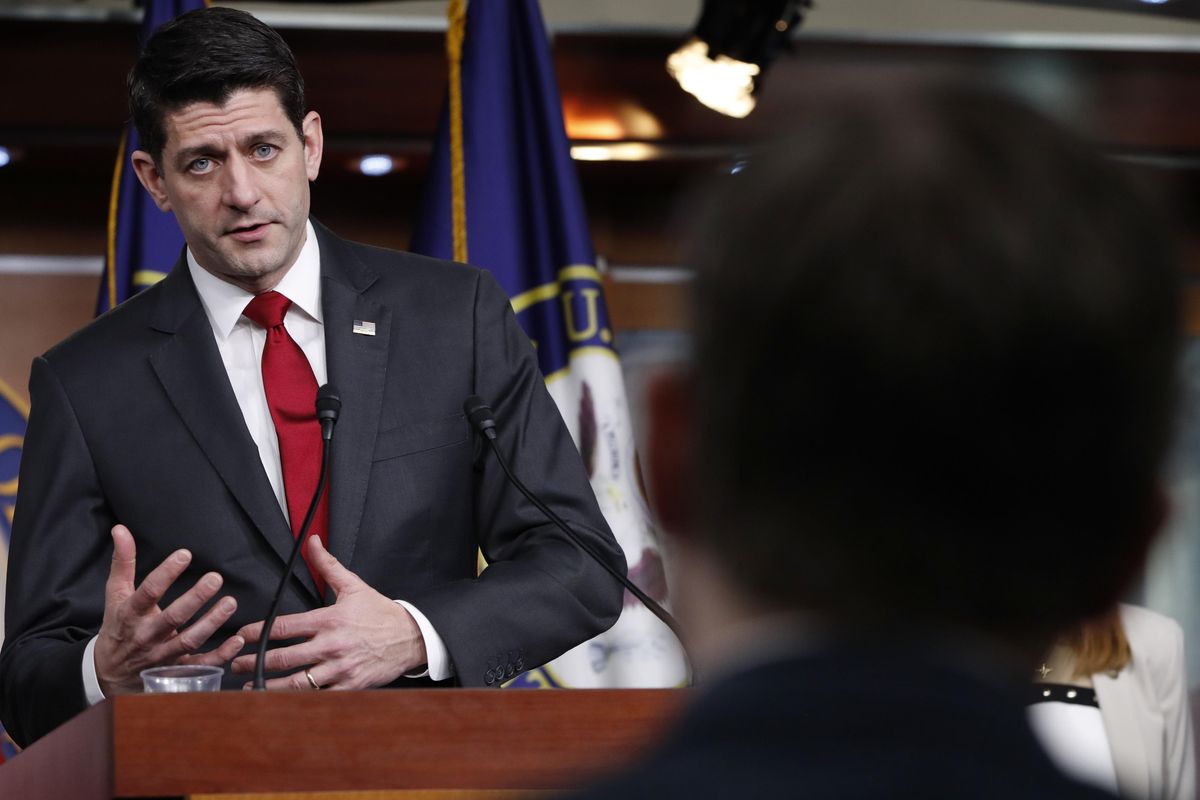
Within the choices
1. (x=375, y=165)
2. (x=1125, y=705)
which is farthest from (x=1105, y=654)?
(x=375, y=165)

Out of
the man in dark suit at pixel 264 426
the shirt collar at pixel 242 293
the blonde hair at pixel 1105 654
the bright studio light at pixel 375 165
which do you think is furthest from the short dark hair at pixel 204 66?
the blonde hair at pixel 1105 654

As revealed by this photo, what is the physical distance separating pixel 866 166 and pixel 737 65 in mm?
3267

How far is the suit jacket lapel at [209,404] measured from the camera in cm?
231

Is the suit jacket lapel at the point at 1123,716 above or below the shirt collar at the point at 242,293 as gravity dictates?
below

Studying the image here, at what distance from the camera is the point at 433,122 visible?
15.2 feet

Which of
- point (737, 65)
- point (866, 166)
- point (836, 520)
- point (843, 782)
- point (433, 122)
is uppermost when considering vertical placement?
point (433, 122)

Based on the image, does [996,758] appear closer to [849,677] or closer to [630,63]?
[849,677]

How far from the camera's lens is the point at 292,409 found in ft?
7.85

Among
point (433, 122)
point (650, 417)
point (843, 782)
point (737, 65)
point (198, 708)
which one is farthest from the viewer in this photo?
point (433, 122)

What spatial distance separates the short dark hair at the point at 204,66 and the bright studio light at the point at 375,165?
2137mm

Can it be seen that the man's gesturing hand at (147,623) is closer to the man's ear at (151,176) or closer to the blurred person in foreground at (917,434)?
the man's ear at (151,176)

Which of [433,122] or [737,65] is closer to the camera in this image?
[737,65]

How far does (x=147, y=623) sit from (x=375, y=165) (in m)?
2.94

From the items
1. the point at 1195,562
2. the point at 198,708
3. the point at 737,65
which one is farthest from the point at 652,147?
the point at 198,708
